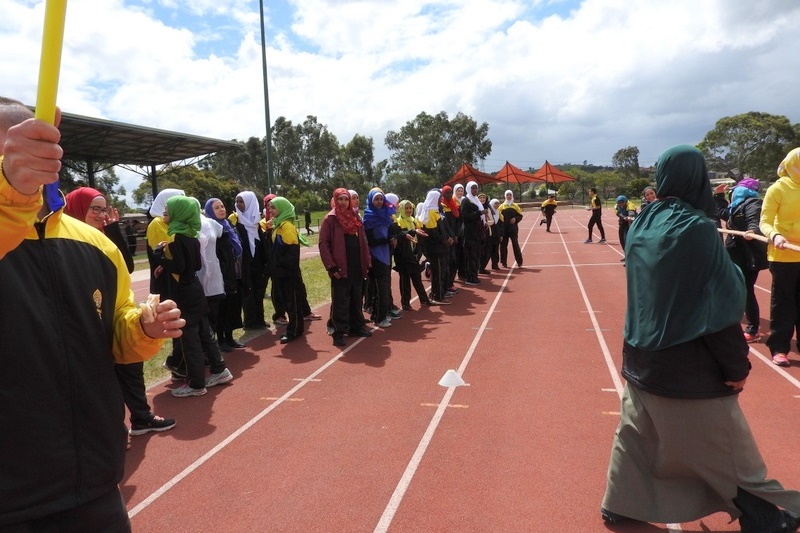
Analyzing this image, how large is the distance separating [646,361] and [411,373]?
3.17 meters

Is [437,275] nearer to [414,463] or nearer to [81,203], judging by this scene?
[414,463]

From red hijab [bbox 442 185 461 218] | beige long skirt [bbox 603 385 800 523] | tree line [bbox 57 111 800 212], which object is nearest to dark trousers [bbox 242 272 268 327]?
red hijab [bbox 442 185 461 218]

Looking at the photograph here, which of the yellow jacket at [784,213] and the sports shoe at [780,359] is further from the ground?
the yellow jacket at [784,213]

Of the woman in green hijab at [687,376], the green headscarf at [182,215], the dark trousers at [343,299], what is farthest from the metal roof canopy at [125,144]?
the woman in green hijab at [687,376]

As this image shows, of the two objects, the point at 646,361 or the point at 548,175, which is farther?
the point at 548,175

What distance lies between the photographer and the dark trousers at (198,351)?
16.1 ft

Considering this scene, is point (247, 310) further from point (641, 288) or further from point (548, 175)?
point (548, 175)

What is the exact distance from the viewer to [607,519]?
2.81 meters

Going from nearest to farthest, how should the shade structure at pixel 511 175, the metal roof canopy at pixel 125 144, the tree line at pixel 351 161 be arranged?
the metal roof canopy at pixel 125 144 < the shade structure at pixel 511 175 < the tree line at pixel 351 161

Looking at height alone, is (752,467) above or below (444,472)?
above

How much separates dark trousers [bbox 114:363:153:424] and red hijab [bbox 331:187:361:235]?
3185 millimetres

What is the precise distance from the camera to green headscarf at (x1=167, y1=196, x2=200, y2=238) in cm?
478

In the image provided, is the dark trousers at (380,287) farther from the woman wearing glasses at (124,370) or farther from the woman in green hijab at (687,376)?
the woman in green hijab at (687,376)

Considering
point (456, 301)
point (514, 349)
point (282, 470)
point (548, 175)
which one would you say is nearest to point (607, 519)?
point (282, 470)
